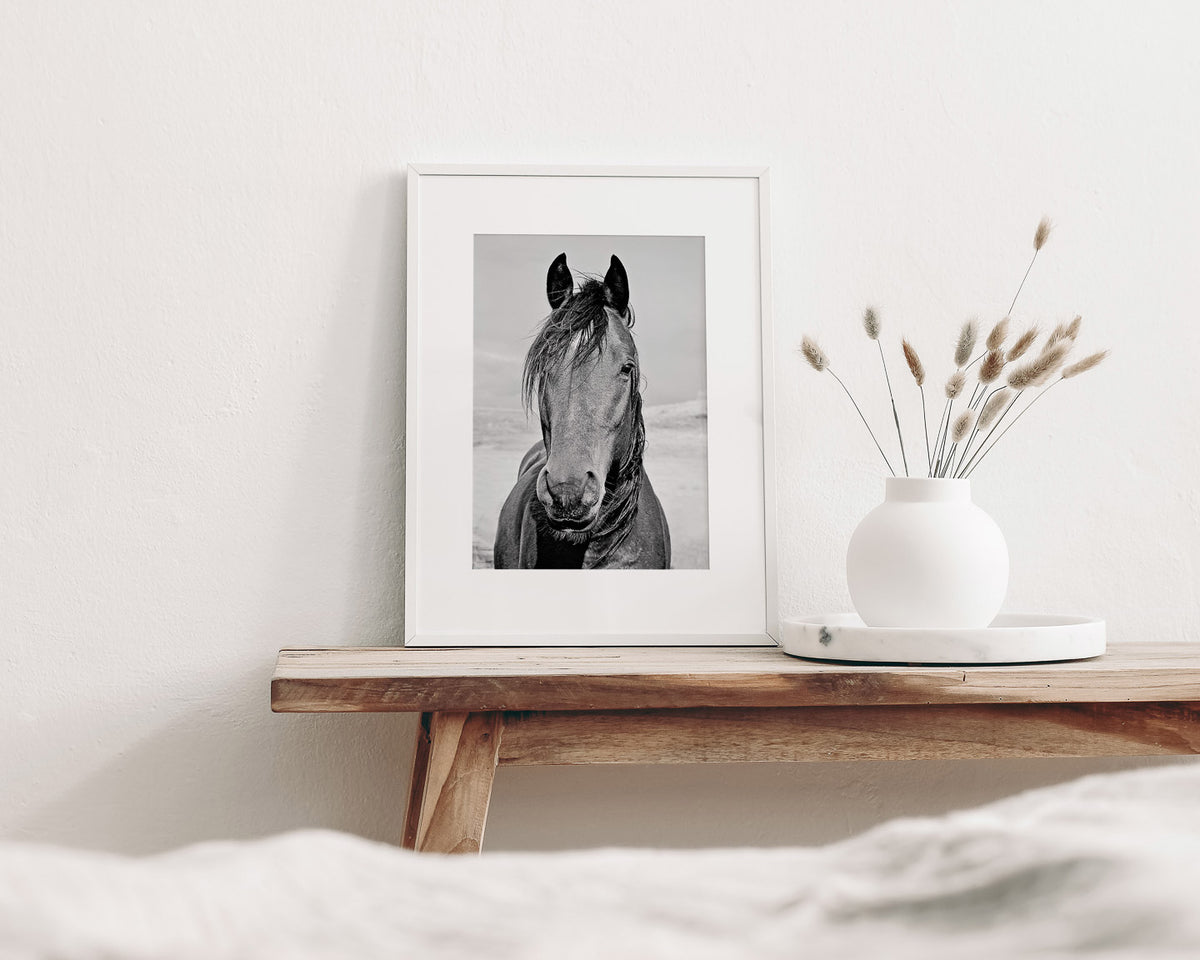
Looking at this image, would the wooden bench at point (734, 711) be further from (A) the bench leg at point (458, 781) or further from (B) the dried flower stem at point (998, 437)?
(B) the dried flower stem at point (998, 437)

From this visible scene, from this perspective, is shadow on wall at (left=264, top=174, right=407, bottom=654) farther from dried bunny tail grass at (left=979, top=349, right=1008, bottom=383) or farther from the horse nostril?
dried bunny tail grass at (left=979, top=349, right=1008, bottom=383)

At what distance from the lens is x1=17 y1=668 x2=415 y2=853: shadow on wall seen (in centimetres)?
118

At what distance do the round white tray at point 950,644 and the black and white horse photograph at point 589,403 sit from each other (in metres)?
0.24

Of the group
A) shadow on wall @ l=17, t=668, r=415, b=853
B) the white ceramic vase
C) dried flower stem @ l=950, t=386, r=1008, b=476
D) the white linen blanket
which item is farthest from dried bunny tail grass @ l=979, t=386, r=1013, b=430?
the white linen blanket

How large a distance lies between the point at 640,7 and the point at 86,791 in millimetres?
1151

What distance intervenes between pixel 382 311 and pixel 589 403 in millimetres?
276

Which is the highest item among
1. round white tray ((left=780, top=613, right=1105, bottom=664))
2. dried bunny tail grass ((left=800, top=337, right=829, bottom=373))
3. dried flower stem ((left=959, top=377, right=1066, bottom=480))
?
dried bunny tail grass ((left=800, top=337, right=829, bottom=373))

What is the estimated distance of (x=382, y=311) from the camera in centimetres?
125

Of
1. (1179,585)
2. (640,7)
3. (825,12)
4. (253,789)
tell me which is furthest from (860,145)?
(253,789)

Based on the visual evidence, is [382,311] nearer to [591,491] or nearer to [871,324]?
[591,491]

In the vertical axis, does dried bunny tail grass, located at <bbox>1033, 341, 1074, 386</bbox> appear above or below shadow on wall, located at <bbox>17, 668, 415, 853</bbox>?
above

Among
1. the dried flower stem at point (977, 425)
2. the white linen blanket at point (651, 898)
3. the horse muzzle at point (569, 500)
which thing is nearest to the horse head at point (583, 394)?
the horse muzzle at point (569, 500)

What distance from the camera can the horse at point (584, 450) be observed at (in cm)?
122

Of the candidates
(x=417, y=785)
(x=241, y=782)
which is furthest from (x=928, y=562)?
(x=241, y=782)
